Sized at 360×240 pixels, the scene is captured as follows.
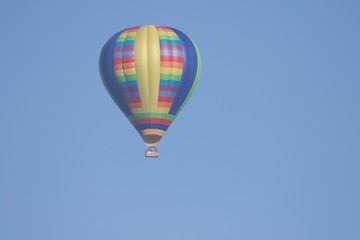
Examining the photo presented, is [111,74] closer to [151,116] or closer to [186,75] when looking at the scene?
[151,116]

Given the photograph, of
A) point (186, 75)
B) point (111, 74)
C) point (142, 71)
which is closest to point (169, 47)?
point (186, 75)

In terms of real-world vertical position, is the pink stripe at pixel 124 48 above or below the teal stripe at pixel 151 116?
above

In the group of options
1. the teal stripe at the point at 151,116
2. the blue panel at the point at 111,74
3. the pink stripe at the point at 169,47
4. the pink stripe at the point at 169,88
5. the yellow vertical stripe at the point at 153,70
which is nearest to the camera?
the yellow vertical stripe at the point at 153,70

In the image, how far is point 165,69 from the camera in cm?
11738

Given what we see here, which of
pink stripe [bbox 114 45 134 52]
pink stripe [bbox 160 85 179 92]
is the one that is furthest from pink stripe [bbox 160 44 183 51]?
pink stripe [bbox 160 85 179 92]

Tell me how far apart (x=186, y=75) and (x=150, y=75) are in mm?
2069

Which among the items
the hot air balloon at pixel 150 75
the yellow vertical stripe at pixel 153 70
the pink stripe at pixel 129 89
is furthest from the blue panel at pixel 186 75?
the pink stripe at pixel 129 89

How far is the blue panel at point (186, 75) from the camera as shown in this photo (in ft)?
387

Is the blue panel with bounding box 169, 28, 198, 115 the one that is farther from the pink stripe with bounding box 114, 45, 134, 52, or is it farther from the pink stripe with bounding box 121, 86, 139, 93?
the pink stripe with bounding box 114, 45, 134, 52

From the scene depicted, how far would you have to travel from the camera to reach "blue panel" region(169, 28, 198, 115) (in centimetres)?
11794

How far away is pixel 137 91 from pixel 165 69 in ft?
6.51

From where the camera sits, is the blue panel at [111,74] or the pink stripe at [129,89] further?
the blue panel at [111,74]

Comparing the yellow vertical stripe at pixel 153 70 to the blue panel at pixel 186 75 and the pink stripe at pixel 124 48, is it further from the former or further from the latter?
the blue panel at pixel 186 75

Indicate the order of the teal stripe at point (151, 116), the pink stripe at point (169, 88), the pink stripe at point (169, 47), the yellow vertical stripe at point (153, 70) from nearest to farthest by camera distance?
1. the yellow vertical stripe at point (153, 70)
2. the pink stripe at point (169, 88)
3. the pink stripe at point (169, 47)
4. the teal stripe at point (151, 116)
